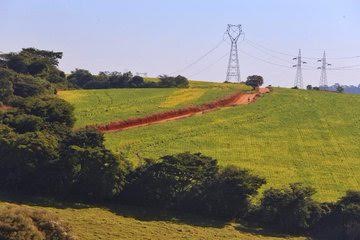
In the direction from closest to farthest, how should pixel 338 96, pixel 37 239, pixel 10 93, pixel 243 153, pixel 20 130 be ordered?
1. pixel 37 239
2. pixel 20 130
3. pixel 243 153
4. pixel 10 93
5. pixel 338 96

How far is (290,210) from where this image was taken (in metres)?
43.5

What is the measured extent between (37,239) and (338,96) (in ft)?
243

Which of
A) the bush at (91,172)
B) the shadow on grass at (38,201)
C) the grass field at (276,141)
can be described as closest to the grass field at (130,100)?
the grass field at (276,141)

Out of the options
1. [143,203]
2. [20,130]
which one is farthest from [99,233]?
[20,130]

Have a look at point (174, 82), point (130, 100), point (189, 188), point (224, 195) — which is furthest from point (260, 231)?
point (174, 82)

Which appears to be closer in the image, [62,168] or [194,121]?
[62,168]

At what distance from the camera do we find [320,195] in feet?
167

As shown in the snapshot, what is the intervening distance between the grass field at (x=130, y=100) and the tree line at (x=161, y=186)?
2158 centimetres

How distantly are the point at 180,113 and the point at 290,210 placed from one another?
122 ft

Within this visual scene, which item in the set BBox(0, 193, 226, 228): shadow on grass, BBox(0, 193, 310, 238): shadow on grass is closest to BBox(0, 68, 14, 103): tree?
BBox(0, 193, 226, 228): shadow on grass

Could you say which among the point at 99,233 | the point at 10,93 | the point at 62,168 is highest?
the point at 10,93

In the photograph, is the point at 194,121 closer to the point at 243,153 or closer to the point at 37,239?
the point at 243,153

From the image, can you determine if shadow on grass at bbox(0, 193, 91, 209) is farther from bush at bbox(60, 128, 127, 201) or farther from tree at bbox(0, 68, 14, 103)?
tree at bbox(0, 68, 14, 103)

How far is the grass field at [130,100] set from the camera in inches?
2889
